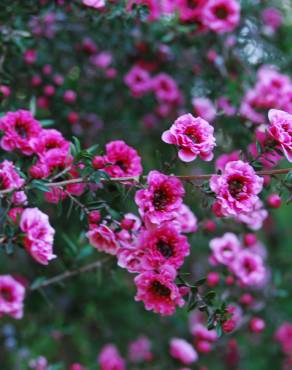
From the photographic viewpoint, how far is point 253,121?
1881mm

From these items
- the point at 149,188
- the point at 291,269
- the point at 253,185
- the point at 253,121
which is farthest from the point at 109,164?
the point at 291,269

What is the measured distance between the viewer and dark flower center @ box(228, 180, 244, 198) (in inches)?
47.4

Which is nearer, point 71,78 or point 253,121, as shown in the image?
point 253,121

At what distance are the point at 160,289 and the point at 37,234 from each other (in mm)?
284

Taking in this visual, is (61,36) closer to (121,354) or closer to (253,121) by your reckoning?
(253,121)

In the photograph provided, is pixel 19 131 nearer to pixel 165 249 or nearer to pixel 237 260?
pixel 165 249

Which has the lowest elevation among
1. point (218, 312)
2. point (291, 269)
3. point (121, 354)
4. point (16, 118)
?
point (121, 354)

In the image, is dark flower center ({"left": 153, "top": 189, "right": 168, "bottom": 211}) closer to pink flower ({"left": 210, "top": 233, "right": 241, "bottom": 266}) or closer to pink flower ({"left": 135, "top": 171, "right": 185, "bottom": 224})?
pink flower ({"left": 135, "top": 171, "right": 185, "bottom": 224})

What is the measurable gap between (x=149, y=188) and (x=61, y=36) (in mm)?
1143

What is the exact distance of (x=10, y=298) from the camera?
62.6 inches

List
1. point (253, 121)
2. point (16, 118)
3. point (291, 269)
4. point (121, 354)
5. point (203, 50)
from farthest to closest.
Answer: point (291, 269) → point (121, 354) → point (203, 50) → point (253, 121) → point (16, 118)

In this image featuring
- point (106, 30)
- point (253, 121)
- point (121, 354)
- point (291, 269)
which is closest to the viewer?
point (253, 121)

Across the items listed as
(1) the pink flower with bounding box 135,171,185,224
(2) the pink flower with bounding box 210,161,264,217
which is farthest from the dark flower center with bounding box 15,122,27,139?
(2) the pink flower with bounding box 210,161,264,217

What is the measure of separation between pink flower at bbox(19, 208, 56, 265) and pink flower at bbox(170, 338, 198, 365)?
→ 93 cm
